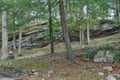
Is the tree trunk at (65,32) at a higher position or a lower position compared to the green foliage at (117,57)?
higher

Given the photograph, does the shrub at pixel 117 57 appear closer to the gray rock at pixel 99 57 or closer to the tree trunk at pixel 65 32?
the gray rock at pixel 99 57

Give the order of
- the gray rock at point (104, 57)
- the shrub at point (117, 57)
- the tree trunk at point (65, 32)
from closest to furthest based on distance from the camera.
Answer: the shrub at point (117, 57) → the gray rock at point (104, 57) → the tree trunk at point (65, 32)

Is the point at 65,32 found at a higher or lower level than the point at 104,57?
higher

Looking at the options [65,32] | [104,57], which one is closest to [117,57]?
[104,57]

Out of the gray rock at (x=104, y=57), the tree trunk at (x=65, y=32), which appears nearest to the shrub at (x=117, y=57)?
the gray rock at (x=104, y=57)

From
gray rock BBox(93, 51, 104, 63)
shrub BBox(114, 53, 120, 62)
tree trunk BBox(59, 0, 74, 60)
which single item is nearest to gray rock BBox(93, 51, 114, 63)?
gray rock BBox(93, 51, 104, 63)

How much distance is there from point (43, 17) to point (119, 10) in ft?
15.2

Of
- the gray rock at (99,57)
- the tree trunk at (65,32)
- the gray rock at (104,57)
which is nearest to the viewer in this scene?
the gray rock at (104,57)

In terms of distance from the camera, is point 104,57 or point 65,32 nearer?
point 104,57

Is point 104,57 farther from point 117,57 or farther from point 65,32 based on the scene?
point 65,32

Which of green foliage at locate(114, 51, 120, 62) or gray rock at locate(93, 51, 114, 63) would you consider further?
gray rock at locate(93, 51, 114, 63)

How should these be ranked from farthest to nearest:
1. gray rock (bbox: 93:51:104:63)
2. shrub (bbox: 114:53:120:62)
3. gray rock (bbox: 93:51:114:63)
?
1. gray rock (bbox: 93:51:104:63)
2. gray rock (bbox: 93:51:114:63)
3. shrub (bbox: 114:53:120:62)

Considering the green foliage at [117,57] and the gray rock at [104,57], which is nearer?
the green foliage at [117,57]

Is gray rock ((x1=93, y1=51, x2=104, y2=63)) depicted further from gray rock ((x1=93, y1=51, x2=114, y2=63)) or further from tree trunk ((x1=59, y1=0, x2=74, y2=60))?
tree trunk ((x1=59, y1=0, x2=74, y2=60))
